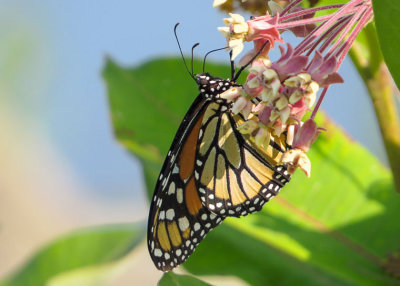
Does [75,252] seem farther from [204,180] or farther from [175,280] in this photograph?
[175,280]

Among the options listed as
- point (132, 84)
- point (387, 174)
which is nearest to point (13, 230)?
point (132, 84)

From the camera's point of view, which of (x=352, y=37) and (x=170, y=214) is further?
(x=170, y=214)

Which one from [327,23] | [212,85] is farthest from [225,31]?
[212,85]

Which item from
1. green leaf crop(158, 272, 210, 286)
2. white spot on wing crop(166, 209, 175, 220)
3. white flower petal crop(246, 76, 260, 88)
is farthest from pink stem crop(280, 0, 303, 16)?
white spot on wing crop(166, 209, 175, 220)

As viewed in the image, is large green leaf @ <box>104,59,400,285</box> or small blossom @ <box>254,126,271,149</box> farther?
large green leaf @ <box>104,59,400,285</box>

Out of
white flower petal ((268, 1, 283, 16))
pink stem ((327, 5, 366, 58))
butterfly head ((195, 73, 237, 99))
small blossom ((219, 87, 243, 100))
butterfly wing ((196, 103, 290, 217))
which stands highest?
white flower petal ((268, 1, 283, 16))

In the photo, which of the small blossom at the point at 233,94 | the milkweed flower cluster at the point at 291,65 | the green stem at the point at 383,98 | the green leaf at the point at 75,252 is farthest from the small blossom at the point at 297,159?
the green leaf at the point at 75,252

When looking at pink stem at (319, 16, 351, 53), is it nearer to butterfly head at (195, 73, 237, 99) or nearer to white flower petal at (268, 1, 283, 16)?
white flower petal at (268, 1, 283, 16)

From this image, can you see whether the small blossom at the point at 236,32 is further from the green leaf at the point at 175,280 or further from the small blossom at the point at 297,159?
the green leaf at the point at 175,280
